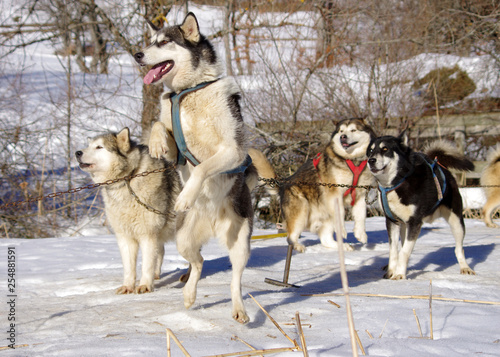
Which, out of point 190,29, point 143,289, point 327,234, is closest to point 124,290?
point 143,289

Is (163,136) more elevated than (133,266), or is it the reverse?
(163,136)

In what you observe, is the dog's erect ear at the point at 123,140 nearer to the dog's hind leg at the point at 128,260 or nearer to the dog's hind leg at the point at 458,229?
the dog's hind leg at the point at 128,260

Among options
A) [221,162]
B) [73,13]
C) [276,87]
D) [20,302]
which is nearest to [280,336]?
[221,162]

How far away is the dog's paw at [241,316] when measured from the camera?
2973mm

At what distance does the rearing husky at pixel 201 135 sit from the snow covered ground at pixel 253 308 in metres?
0.32

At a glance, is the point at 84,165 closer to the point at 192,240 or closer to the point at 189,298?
the point at 192,240

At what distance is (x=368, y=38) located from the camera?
10.9 meters

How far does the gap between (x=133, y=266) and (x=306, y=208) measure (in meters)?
3.03

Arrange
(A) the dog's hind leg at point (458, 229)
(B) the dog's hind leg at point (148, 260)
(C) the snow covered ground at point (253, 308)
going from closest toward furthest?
(C) the snow covered ground at point (253, 308), (B) the dog's hind leg at point (148, 260), (A) the dog's hind leg at point (458, 229)

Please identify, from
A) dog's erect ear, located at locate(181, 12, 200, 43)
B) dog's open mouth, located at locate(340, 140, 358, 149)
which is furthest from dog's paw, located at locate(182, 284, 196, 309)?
dog's open mouth, located at locate(340, 140, 358, 149)

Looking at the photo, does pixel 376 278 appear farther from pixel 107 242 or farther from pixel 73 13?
pixel 73 13

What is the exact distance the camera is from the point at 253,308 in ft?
10.8

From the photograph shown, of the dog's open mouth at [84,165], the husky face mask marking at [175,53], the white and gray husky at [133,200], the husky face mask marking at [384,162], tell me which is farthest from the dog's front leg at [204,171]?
the dog's open mouth at [84,165]

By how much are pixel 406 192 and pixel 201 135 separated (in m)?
2.25
